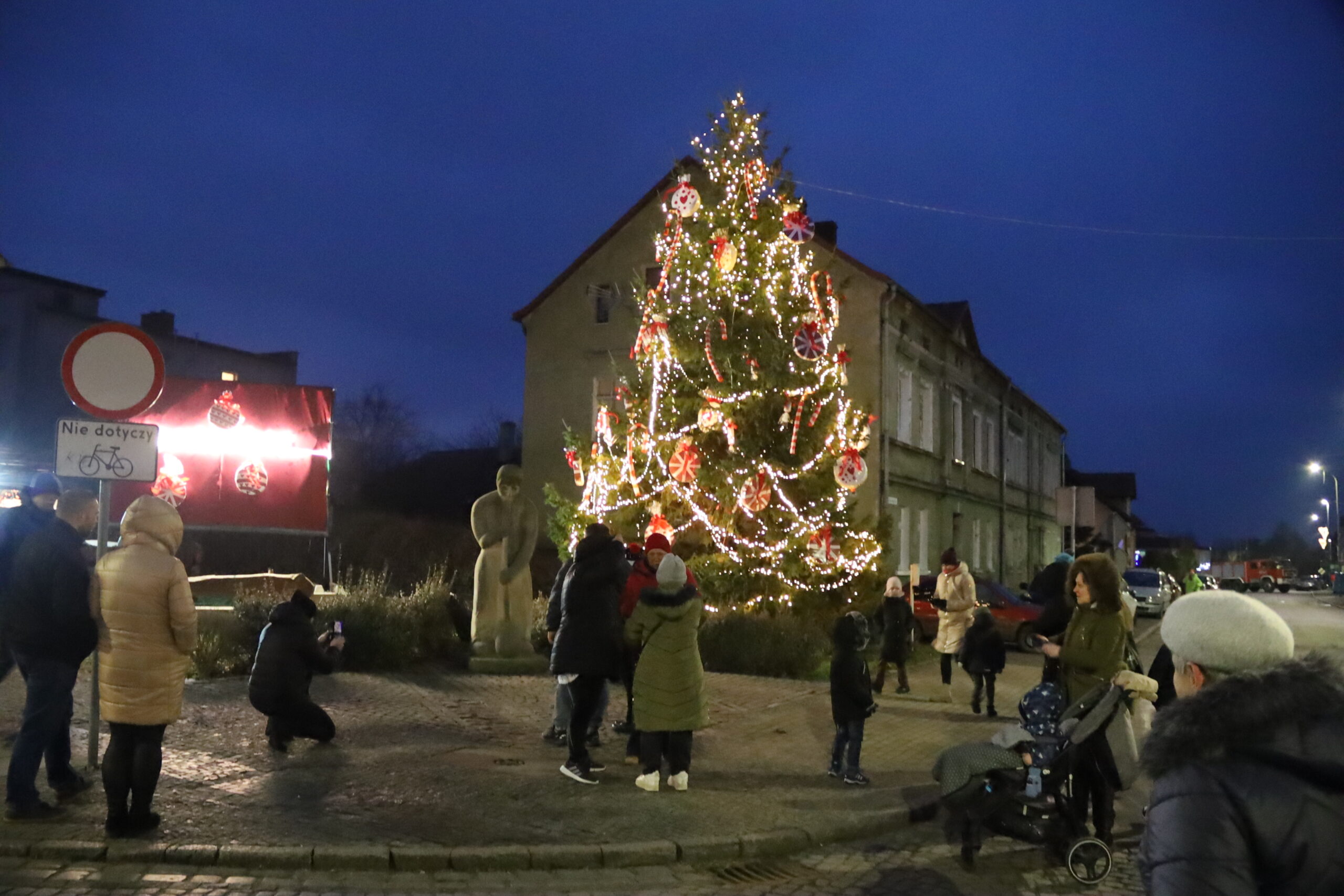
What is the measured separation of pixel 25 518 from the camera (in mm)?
7574

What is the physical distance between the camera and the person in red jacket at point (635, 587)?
30.1 ft

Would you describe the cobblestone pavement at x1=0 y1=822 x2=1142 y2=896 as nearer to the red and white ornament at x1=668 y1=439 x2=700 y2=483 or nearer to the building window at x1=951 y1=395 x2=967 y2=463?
the red and white ornament at x1=668 y1=439 x2=700 y2=483

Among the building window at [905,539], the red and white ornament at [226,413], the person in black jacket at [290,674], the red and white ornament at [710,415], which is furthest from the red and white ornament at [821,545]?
the building window at [905,539]

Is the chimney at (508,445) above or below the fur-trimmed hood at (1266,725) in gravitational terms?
above

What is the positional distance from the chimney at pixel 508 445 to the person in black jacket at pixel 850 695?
106 feet

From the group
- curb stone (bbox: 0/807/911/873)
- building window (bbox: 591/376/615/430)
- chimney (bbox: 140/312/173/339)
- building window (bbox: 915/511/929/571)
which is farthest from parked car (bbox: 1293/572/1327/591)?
curb stone (bbox: 0/807/911/873)

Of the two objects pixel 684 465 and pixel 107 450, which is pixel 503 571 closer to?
pixel 684 465

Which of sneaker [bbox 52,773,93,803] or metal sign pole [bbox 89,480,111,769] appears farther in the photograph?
metal sign pole [bbox 89,480,111,769]

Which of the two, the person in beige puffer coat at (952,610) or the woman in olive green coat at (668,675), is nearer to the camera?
the woman in olive green coat at (668,675)

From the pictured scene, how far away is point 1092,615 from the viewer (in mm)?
7215

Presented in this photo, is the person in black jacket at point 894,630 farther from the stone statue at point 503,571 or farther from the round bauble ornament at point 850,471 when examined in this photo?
the stone statue at point 503,571

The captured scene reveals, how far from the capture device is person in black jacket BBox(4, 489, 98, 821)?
21.8 feet

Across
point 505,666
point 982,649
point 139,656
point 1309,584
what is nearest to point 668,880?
point 139,656

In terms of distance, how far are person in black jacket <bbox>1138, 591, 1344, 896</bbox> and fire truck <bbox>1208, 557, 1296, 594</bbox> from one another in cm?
9277
